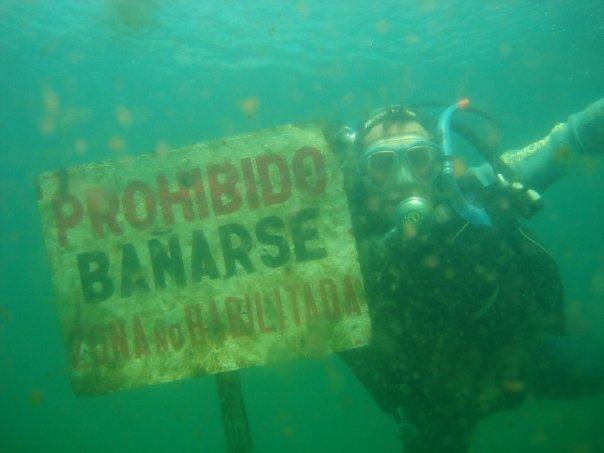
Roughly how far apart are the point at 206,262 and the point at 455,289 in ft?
4.87

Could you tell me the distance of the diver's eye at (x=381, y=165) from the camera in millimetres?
2982

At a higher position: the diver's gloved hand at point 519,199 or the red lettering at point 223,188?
the red lettering at point 223,188

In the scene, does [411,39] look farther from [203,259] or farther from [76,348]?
[76,348]

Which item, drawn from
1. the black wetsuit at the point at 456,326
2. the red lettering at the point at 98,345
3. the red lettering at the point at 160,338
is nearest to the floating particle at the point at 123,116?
the red lettering at the point at 98,345

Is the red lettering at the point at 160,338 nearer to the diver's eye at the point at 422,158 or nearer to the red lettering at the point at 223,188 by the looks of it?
the red lettering at the point at 223,188

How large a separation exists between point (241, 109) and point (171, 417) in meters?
24.6

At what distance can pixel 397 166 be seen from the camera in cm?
297

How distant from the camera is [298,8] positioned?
15820 mm

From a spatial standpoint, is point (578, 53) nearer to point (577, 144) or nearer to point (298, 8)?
point (298, 8)

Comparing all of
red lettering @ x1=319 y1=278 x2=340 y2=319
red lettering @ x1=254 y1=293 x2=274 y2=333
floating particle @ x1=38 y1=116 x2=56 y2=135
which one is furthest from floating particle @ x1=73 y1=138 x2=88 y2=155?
red lettering @ x1=319 y1=278 x2=340 y2=319

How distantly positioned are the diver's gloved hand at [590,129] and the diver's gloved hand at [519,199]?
0.53 m

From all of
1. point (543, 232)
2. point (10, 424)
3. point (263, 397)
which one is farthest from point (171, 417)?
point (543, 232)

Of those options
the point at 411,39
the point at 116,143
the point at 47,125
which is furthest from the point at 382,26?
the point at 116,143

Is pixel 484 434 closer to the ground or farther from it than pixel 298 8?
closer to the ground
